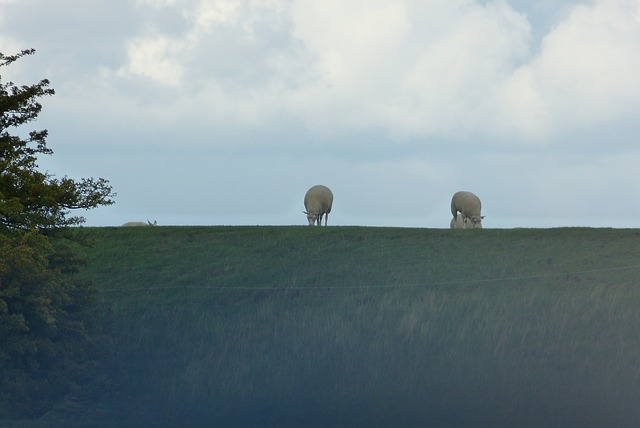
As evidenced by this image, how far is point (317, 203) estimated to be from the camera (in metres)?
48.4

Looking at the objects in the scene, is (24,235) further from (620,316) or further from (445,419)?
(620,316)

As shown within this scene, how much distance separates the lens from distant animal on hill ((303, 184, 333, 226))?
48.4 meters

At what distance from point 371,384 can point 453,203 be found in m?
32.9

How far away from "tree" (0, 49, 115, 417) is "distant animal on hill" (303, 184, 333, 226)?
28413mm

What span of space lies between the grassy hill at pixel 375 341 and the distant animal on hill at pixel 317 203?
51.8 feet

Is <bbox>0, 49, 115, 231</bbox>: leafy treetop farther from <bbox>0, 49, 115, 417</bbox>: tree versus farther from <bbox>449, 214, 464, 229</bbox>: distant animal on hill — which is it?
<bbox>449, 214, 464, 229</bbox>: distant animal on hill

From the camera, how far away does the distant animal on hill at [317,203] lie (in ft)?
159

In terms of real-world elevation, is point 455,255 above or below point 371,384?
above

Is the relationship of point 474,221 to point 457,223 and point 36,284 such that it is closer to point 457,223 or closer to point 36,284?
point 457,223

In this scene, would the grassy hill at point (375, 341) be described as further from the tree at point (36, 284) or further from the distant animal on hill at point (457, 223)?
the distant animal on hill at point (457, 223)

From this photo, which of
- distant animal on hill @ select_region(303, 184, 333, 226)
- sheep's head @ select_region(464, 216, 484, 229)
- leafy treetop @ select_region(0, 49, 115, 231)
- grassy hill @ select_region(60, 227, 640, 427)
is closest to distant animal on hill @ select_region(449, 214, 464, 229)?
sheep's head @ select_region(464, 216, 484, 229)

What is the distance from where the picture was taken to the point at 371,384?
18.3m

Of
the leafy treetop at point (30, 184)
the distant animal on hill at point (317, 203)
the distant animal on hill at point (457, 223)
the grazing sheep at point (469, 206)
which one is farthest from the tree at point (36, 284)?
the distant animal on hill at point (457, 223)

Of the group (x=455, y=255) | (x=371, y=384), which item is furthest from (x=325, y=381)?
(x=455, y=255)
